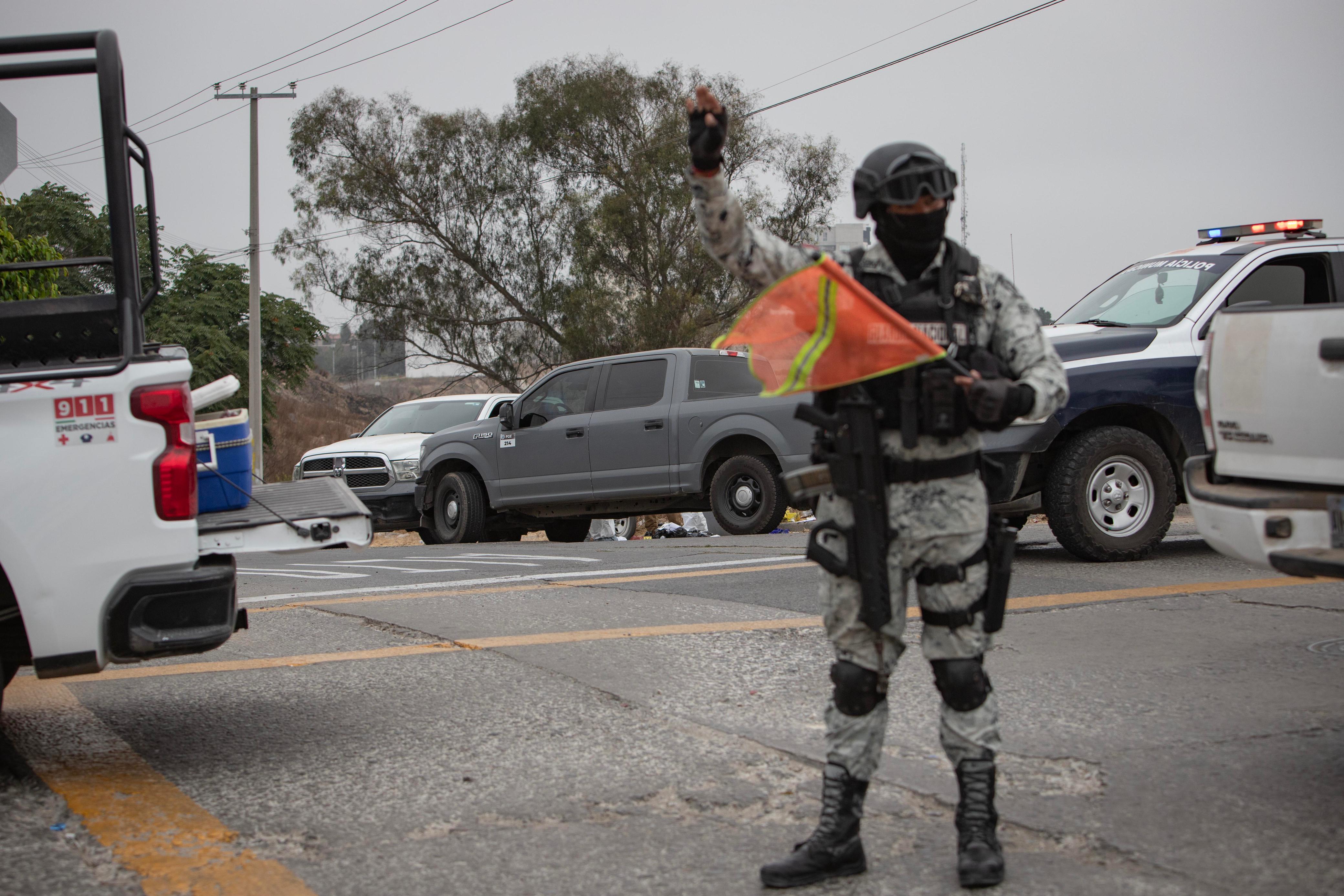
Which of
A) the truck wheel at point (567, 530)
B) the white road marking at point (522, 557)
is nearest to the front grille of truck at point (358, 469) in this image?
the truck wheel at point (567, 530)

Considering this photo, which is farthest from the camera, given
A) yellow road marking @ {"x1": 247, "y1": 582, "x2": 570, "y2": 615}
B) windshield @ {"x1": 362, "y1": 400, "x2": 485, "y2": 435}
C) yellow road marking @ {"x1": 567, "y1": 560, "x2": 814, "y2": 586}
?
windshield @ {"x1": 362, "y1": 400, "x2": 485, "y2": 435}

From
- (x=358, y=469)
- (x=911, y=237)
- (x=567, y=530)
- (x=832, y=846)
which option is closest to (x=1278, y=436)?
(x=911, y=237)

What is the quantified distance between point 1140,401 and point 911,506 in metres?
5.49

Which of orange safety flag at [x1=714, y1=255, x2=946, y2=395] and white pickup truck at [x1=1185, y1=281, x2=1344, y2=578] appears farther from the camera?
white pickup truck at [x1=1185, y1=281, x2=1344, y2=578]

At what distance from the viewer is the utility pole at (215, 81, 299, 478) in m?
29.2

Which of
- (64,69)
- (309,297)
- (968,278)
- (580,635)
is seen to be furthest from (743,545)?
(309,297)

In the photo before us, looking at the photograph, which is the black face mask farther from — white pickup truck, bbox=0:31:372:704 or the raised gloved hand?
white pickup truck, bbox=0:31:372:704

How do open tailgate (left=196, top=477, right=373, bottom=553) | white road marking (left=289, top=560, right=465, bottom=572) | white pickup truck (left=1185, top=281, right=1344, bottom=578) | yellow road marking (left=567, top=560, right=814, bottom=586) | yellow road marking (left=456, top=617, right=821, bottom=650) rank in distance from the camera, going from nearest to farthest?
white pickup truck (left=1185, top=281, right=1344, bottom=578)
open tailgate (left=196, top=477, right=373, bottom=553)
yellow road marking (left=456, top=617, right=821, bottom=650)
yellow road marking (left=567, top=560, right=814, bottom=586)
white road marking (left=289, top=560, right=465, bottom=572)

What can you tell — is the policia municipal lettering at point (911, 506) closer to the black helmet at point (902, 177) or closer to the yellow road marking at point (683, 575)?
the black helmet at point (902, 177)

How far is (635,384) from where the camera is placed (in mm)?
12281

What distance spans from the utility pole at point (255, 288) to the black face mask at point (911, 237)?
25.6 meters

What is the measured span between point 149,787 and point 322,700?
117cm

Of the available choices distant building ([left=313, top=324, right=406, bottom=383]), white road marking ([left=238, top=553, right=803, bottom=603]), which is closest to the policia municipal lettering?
white road marking ([left=238, top=553, right=803, bottom=603])

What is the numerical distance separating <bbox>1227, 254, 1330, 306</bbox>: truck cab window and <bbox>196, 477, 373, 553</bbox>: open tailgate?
249 inches
